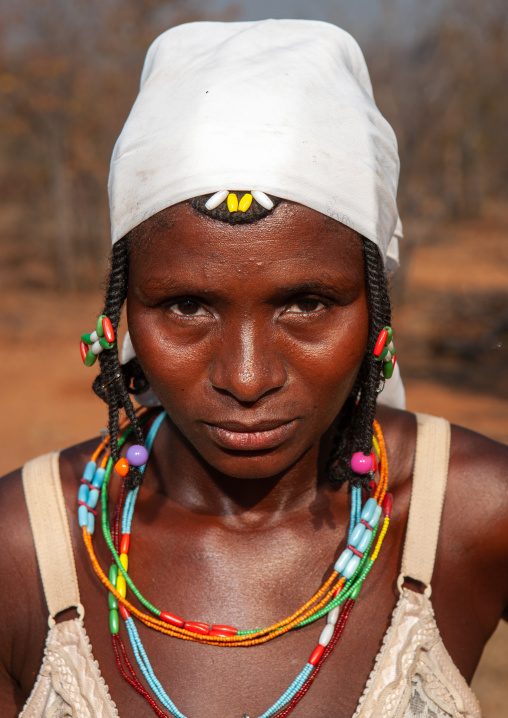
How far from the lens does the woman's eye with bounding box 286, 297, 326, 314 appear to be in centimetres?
164

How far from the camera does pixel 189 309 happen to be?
5.41 feet

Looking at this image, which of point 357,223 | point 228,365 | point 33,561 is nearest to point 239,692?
point 33,561

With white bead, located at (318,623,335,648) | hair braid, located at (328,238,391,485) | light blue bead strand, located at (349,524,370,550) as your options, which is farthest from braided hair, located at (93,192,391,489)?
white bead, located at (318,623,335,648)

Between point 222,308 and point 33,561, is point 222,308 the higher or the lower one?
the higher one

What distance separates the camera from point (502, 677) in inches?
150

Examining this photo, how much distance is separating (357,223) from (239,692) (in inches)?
40.9

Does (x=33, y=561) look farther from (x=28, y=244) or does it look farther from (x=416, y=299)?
(x=28, y=244)

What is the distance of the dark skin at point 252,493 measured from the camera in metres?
1.59

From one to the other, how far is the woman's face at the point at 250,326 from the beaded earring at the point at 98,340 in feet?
0.32

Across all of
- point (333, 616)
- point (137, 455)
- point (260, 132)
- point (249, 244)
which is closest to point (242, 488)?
point (137, 455)

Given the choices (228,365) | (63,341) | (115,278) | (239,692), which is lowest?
(239,692)

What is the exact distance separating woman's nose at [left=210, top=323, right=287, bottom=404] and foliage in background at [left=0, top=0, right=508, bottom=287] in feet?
34.5

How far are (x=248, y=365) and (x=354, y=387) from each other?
470 millimetres

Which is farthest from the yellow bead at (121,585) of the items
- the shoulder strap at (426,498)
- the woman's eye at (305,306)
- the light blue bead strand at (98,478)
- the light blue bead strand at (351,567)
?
the woman's eye at (305,306)
